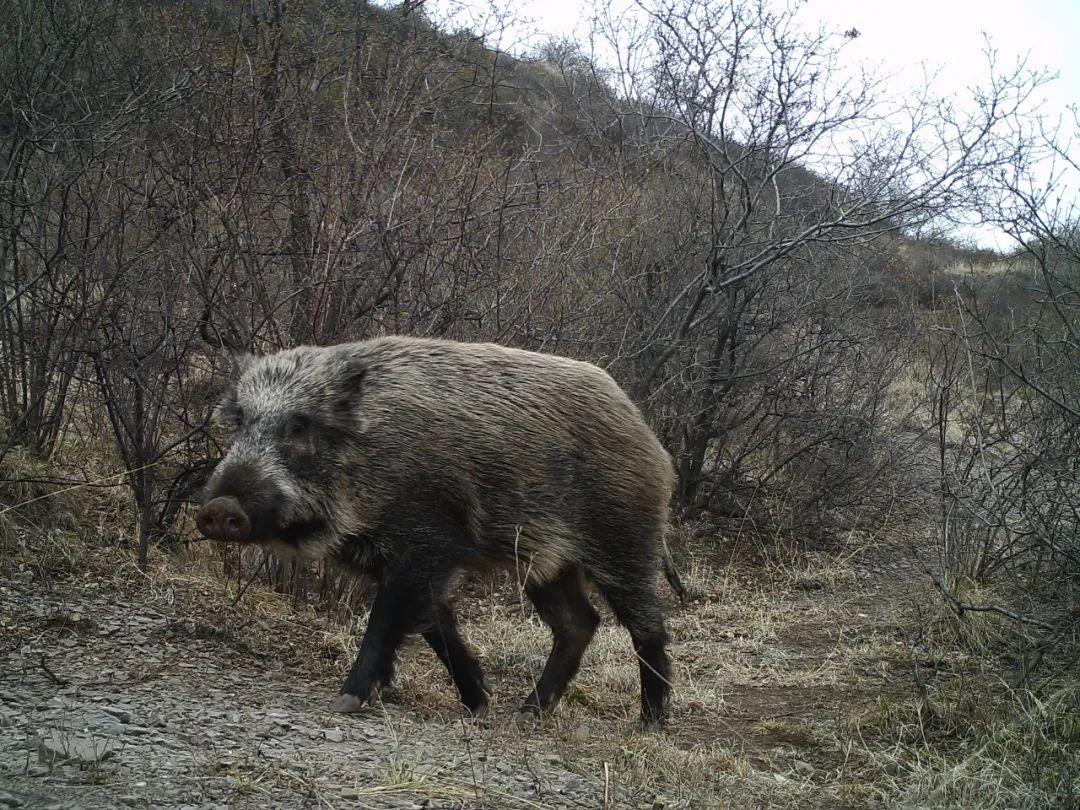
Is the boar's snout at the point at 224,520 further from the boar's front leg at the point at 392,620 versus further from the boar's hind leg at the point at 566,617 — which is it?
the boar's hind leg at the point at 566,617

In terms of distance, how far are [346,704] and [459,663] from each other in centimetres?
73

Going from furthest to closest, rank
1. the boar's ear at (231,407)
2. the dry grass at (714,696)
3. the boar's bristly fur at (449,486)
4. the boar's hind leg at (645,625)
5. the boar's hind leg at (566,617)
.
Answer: the boar's hind leg at (566,617)
the boar's hind leg at (645,625)
the boar's ear at (231,407)
the boar's bristly fur at (449,486)
the dry grass at (714,696)

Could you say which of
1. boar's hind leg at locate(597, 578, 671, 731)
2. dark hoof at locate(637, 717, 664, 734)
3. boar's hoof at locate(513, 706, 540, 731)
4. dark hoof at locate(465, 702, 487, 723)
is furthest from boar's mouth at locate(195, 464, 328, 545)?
dark hoof at locate(637, 717, 664, 734)

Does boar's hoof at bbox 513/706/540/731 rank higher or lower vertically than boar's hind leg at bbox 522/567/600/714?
lower

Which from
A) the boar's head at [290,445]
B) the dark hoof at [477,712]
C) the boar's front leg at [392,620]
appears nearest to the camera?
the boar's head at [290,445]

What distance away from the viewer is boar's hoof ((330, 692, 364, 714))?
4840mm

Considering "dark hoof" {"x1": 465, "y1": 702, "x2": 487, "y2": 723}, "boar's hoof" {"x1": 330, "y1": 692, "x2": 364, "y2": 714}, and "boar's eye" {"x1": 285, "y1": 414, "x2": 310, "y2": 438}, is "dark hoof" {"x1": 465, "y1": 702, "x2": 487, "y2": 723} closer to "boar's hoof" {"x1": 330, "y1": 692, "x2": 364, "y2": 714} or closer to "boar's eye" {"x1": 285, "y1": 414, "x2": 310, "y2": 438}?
"boar's hoof" {"x1": 330, "y1": 692, "x2": 364, "y2": 714}

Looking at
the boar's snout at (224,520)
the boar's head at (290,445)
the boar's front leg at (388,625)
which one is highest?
the boar's head at (290,445)

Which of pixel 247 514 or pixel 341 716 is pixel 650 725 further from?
pixel 247 514

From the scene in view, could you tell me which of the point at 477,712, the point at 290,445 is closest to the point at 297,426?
the point at 290,445

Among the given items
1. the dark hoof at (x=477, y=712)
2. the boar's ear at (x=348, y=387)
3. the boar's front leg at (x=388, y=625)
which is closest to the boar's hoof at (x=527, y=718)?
the dark hoof at (x=477, y=712)

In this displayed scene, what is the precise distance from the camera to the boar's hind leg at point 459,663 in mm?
5352

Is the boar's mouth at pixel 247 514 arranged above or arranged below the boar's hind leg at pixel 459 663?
above

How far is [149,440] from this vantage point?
6.54 m
